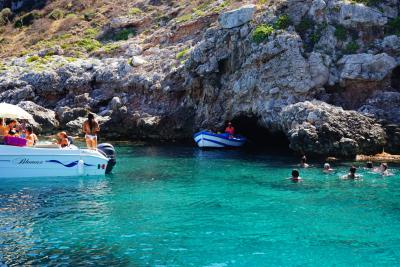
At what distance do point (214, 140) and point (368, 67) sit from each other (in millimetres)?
11946

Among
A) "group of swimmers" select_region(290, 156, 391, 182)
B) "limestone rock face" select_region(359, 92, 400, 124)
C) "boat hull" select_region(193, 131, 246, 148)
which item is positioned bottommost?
"group of swimmers" select_region(290, 156, 391, 182)

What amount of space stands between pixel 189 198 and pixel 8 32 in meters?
63.4

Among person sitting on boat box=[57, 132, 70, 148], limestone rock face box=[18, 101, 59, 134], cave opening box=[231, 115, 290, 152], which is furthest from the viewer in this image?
limestone rock face box=[18, 101, 59, 134]

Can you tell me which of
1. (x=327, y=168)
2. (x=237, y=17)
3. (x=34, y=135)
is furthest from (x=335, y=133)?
(x=34, y=135)

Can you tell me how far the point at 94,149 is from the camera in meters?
26.0

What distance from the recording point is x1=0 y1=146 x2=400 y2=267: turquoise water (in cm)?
1303

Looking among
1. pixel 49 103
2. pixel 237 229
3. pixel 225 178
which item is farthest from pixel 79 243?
pixel 49 103

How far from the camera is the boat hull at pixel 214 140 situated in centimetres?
3684

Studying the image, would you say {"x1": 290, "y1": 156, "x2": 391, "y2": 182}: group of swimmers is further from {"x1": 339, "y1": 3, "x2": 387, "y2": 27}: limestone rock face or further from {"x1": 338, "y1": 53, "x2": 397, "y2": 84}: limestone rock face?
{"x1": 339, "y1": 3, "x2": 387, "y2": 27}: limestone rock face

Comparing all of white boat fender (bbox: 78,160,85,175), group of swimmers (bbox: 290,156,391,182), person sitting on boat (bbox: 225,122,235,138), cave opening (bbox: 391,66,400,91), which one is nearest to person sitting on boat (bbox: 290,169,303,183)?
group of swimmers (bbox: 290,156,391,182)

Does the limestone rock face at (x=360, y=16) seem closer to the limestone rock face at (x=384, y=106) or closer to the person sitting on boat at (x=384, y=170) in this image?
the limestone rock face at (x=384, y=106)

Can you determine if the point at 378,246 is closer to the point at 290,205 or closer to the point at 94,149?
the point at 290,205

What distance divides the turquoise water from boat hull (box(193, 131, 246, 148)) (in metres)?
10.0

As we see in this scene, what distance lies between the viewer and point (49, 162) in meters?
24.7
